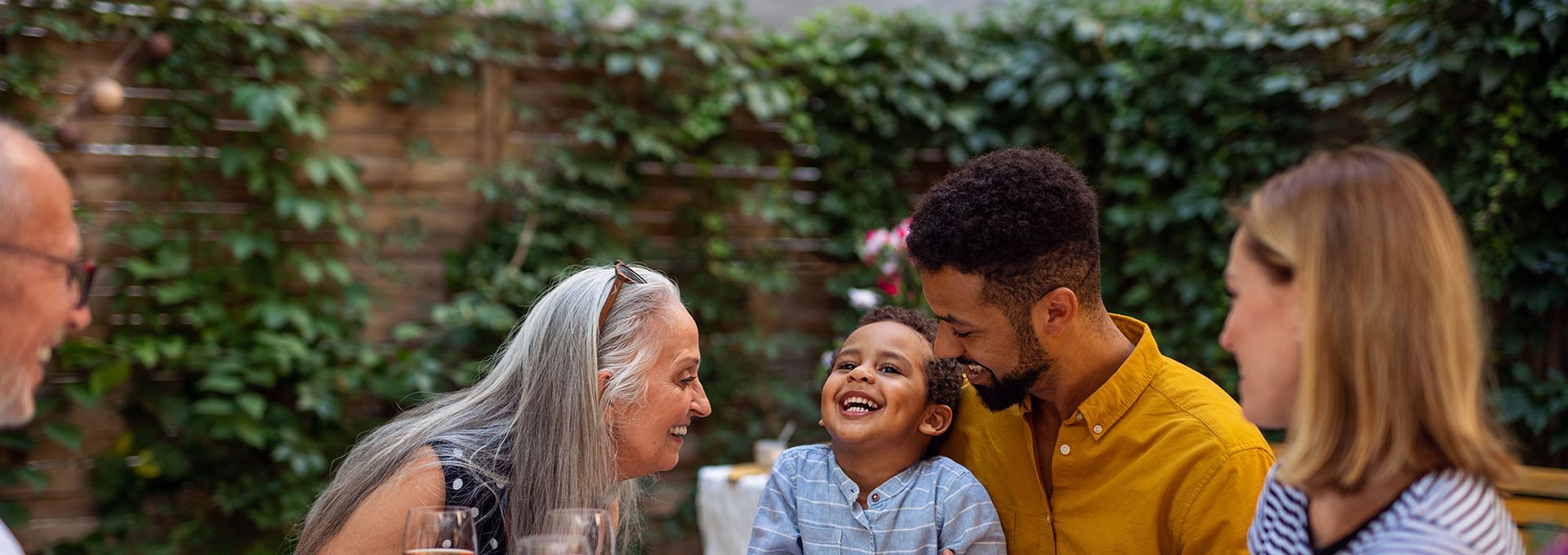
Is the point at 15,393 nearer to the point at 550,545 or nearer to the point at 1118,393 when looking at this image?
the point at 550,545

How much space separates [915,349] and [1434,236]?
3.67 feet

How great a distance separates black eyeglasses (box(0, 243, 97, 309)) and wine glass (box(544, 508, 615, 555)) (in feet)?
2.12

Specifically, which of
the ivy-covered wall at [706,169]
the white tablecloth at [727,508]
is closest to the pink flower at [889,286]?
the ivy-covered wall at [706,169]

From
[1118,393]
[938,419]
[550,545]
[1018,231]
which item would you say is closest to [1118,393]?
[1118,393]

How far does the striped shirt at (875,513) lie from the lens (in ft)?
6.81

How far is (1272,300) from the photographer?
4.29 ft

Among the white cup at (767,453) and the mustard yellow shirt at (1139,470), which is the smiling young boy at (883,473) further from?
the white cup at (767,453)

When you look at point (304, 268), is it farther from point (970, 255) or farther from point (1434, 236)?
point (1434, 236)

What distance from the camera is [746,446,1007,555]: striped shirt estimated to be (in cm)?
207

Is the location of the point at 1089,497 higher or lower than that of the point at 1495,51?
lower

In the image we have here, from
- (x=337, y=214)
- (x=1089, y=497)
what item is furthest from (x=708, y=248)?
(x=1089, y=497)

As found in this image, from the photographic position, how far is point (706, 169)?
502 cm

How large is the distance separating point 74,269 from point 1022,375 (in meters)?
1.38

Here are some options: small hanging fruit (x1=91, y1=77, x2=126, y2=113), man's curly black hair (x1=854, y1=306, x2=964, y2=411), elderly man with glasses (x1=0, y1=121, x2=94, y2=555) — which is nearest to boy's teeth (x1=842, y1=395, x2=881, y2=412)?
man's curly black hair (x1=854, y1=306, x2=964, y2=411)
